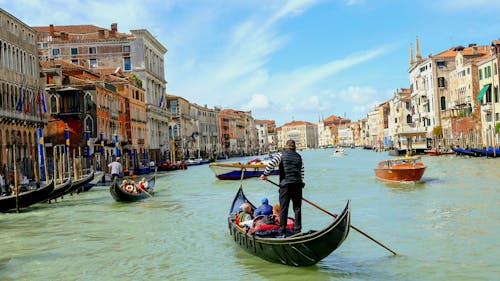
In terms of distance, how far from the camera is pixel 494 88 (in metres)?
35.2

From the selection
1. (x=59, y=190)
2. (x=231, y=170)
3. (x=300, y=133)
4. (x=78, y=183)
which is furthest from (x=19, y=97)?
(x=300, y=133)

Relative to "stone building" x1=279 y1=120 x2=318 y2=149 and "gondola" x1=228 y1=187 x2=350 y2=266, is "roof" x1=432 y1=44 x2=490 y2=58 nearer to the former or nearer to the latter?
"gondola" x1=228 y1=187 x2=350 y2=266

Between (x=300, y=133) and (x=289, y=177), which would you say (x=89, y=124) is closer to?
(x=289, y=177)

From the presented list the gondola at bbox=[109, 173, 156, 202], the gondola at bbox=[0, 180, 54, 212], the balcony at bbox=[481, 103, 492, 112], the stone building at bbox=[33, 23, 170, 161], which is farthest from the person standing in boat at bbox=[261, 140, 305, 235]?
the stone building at bbox=[33, 23, 170, 161]

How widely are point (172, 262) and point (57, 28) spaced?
4018cm

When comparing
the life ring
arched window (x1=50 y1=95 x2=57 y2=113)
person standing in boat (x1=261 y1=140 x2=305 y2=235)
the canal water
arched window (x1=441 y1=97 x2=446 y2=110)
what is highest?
arched window (x1=441 y1=97 x2=446 y2=110)

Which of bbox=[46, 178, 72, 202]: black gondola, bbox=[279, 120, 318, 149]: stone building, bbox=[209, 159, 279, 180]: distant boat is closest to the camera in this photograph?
bbox=[46, 178, 72, 202]: black gondola

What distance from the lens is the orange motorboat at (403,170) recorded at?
18.2 metres

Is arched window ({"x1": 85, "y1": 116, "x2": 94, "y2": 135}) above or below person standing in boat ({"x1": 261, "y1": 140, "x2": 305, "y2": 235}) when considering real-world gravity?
above

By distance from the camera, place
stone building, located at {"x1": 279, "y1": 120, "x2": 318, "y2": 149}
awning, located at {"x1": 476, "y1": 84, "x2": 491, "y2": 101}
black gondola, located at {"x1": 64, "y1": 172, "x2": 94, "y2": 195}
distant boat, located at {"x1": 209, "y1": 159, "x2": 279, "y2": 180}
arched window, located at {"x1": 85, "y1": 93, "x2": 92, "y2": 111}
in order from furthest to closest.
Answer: stone building, located at {"x1": 279, "y1": 120, "x2": 318, "y2": 149}, awning, located at {"x1": 476, "y1": 84, "x2": 491, "y2": 101}, arched window, located at {"x1": 85, "y1": 93, "x2": 92, "y2": 111}, distant boat, located at {"x1": 209, "y1": 159, "x2": 279, "y2": 180}, black gondola, located at {"x1": 64, "y1": 172, "x2": 94, "y2": 195}

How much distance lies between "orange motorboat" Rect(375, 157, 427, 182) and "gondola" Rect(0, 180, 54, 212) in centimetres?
977

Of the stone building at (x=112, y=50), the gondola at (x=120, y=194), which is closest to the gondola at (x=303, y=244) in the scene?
the gondola at (x=120, y=194)

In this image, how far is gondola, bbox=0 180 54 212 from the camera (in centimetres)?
1327

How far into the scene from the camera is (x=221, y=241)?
9086 millimetres
